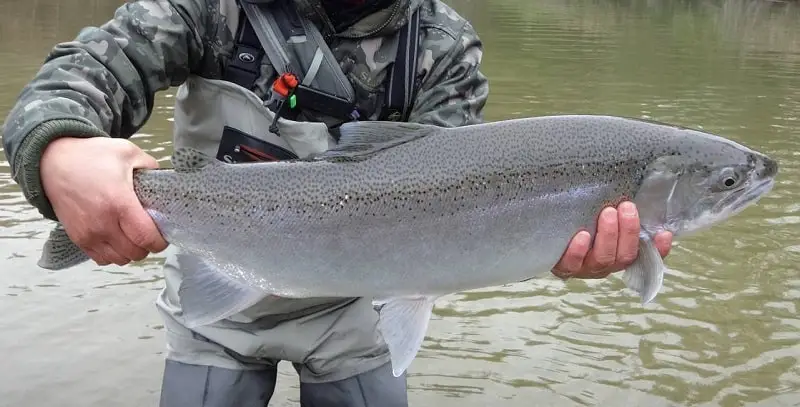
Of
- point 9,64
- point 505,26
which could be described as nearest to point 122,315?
point 9,64

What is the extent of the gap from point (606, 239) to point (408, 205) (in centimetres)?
58

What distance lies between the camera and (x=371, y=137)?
2328 millimetres

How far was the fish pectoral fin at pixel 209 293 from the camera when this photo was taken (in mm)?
2375

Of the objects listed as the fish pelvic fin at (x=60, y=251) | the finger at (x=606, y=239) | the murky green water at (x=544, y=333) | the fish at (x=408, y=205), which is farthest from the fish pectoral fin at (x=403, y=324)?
the murky green water at (x=544, y=333)

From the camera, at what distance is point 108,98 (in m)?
2.40

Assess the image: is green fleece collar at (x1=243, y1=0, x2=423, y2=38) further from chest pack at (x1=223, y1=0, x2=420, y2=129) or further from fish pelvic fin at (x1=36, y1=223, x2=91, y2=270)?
fish pelvic fin at (x1=36, y1=223, x2=91, y2=270)

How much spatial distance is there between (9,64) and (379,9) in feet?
41.8

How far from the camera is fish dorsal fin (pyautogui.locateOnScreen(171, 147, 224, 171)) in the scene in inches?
89.4

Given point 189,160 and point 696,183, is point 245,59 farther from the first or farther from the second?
point 696,183

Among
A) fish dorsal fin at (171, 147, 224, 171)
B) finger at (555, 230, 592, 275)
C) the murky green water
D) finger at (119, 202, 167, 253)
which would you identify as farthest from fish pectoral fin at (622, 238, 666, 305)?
the murky green water

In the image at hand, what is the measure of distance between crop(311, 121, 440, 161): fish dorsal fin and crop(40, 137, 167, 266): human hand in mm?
507

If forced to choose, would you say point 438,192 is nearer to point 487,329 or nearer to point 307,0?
point 307,0

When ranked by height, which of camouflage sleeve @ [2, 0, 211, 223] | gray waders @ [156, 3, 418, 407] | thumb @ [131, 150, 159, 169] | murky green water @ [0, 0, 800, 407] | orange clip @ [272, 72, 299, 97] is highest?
camouflage sleeve @ [2, 0, 211, 223]

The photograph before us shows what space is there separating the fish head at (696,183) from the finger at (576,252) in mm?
194
